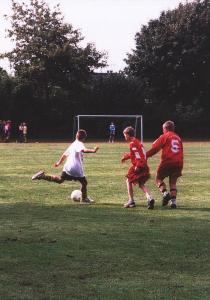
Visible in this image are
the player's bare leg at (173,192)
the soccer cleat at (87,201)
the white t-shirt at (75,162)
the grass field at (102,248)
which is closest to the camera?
the grass field at (102,248)

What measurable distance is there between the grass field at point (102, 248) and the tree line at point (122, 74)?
48.0 metres

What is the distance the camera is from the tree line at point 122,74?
211 feet

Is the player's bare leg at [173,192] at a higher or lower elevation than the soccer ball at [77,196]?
higher

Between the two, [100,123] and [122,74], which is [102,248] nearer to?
[100,123]

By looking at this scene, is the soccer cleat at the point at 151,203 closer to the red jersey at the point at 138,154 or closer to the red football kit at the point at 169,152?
the red jersey at the point at 138,154

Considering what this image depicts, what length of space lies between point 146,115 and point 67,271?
5852 cm

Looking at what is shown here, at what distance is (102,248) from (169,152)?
5861 mm

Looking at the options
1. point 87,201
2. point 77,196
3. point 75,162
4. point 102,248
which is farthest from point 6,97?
point 102,248

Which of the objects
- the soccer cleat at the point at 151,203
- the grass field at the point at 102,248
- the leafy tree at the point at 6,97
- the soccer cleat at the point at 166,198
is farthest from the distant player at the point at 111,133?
the soccer cleat at the point at 151,203

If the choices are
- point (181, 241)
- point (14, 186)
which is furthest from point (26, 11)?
point (181, 241)

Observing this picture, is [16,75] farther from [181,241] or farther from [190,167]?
[181,241]

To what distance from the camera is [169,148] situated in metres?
14.8

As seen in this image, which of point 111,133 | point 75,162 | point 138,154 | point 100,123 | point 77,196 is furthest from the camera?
point 100,123

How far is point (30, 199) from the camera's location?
606 inches
